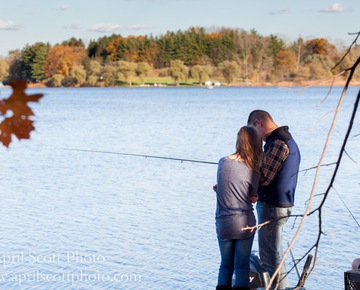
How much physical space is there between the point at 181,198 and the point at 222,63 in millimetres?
69168

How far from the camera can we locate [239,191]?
4340 mm

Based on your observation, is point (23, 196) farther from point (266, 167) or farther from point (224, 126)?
point (224, 126)

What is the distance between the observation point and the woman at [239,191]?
14.1ft

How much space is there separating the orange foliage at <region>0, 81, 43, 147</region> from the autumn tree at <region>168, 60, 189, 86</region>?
248 feet

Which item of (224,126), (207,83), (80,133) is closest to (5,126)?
(80,133)

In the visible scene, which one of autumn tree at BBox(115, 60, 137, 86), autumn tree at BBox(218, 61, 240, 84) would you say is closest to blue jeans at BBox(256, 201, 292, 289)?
autumn tree at BBox(115, 60, 137, 86)

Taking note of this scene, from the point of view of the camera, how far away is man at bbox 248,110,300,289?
454 centimetres

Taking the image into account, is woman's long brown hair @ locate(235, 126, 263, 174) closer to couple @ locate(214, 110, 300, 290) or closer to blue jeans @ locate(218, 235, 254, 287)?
couple @ locate(214, 110, 300, 290)

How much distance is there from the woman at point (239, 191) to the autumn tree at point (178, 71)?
239 ft

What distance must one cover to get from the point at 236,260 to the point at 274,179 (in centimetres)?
54

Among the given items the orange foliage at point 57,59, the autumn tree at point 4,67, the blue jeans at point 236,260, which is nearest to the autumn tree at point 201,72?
the blue jeans at point 236,260

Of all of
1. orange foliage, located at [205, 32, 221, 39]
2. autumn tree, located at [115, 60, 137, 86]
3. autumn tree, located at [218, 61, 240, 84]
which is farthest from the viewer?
orange foliage, located at [205, 32, 221, 39]

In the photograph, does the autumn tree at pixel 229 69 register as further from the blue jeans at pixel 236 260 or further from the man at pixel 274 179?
the blue jeans at pixel 236 260

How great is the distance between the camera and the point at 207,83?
88438 mm
